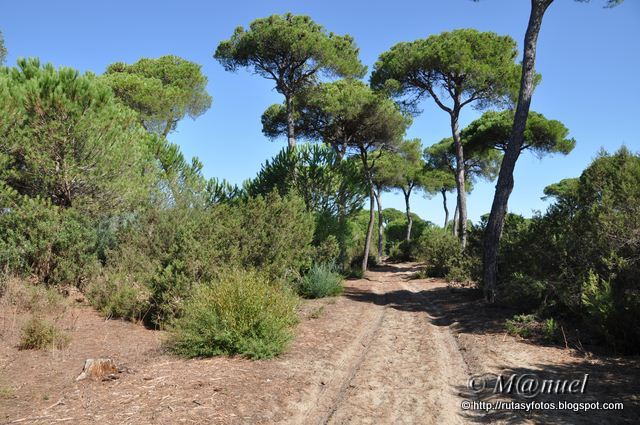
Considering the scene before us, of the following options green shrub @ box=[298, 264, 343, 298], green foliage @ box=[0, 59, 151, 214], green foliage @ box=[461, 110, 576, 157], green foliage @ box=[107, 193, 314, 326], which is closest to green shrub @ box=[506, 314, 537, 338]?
green foliage @ box=[107, 193, 314, 326]

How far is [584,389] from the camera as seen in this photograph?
480 centimetres

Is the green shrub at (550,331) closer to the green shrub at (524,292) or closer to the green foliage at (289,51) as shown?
the green shrub at (524,292)

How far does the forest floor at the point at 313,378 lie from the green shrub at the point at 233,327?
227 millimetres

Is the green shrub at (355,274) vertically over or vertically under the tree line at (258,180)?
under

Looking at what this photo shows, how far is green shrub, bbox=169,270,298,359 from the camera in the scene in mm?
5824

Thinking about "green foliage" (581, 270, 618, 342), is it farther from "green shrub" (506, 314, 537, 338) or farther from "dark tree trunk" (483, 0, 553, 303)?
"dark tree trunk" (483, 0, 553, 303)

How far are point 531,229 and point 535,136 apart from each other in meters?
14.7

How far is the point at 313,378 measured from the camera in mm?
5160

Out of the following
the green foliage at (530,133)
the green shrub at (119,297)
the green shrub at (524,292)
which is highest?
the green foliage at (530,133)

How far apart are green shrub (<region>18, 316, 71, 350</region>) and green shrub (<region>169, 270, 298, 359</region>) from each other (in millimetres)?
1838

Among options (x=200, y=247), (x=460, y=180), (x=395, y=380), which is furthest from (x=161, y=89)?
(x=395, y=380)

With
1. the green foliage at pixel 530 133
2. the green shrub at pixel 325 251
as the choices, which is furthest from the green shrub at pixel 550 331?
the green foliage at pixel 530 133

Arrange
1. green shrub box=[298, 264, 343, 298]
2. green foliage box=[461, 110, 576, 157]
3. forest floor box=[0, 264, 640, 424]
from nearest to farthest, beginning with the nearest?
1. forest floor box=[0, 264, 640, 424]
2. green shrub box=[298, 264, 343, 298]
3. green foliage box=[461, 110, 576, 157]

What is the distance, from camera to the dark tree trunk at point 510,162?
1017 cm
